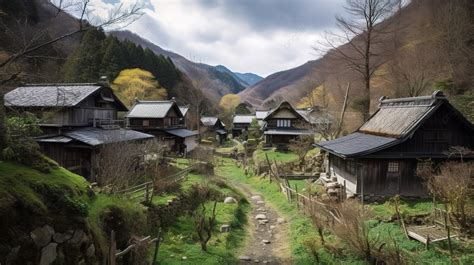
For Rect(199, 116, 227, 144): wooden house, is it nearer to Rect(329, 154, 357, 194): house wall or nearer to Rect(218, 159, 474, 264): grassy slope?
Rect(329, 154, 357, 194): house wall

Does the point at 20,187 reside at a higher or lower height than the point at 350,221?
higher

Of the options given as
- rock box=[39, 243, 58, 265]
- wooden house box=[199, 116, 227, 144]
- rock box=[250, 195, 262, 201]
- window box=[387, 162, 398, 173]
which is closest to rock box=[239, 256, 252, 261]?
rock box=[39, 243, 58, 265]

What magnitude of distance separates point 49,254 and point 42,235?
421mm

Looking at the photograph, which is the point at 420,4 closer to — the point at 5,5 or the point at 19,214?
the point at 19,214

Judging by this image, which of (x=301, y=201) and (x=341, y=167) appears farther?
(x=341, y=167)

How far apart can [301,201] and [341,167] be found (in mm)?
5318

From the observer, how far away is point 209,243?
537 inches

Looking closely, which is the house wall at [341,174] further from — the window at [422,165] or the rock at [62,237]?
the rock at [62,237]

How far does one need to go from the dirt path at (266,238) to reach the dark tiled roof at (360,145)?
5.45 meters

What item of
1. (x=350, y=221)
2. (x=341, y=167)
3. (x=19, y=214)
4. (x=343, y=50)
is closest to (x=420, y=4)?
(x=343, y=50)

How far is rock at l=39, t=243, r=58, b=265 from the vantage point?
6.15m

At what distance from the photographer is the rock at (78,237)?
22.5 feet

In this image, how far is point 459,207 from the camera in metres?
12.0

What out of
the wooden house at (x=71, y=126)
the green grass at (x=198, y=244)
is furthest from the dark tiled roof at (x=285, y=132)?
the green grass at (x=198, y=244)
